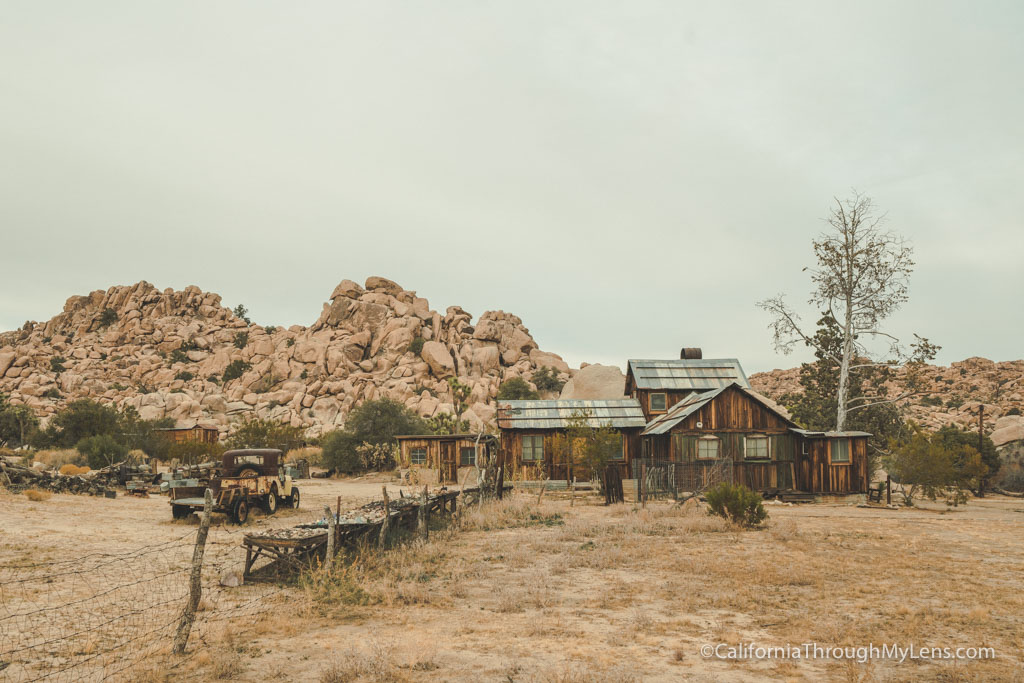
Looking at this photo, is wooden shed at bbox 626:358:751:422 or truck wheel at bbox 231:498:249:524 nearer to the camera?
truck wheel at bbox 231:498:249:524

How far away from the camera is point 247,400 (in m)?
87.8

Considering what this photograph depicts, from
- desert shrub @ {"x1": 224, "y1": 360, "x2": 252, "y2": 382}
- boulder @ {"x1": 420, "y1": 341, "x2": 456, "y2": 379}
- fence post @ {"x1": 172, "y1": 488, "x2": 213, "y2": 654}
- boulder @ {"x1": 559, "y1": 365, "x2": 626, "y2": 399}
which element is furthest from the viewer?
desert shrub @ {"x1": 224, "y1": 360, "x2": 252, "y2": 382}

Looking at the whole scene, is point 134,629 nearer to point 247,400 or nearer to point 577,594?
point 577,594

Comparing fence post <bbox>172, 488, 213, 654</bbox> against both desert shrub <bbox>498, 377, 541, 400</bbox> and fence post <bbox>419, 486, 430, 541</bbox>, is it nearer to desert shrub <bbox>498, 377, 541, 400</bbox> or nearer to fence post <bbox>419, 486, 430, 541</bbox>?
fence post <bbox>419, 486, 430, 541</bbox>

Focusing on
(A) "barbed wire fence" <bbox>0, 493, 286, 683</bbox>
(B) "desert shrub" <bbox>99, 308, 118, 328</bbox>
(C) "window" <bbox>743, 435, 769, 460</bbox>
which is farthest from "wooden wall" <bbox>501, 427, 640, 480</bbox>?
(B) "desert shrub" <bbox>99, 308, 118, 328</bbox>

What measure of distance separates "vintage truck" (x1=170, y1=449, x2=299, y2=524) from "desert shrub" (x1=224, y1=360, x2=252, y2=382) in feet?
258

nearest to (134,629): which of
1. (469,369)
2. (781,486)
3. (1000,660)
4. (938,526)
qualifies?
(1000,660)

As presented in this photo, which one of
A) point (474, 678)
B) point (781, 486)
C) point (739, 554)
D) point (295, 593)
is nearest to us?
point (474, 678)

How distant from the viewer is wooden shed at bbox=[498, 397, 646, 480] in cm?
3434

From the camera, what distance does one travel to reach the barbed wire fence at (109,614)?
305 inches

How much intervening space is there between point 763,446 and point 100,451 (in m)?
35.0

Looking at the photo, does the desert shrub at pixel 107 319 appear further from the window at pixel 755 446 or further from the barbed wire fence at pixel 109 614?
the barbed wire fence at pixel 109 614

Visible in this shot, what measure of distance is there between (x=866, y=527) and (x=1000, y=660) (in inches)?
517

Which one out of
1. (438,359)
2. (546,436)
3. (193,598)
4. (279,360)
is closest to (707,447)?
(546,436)
